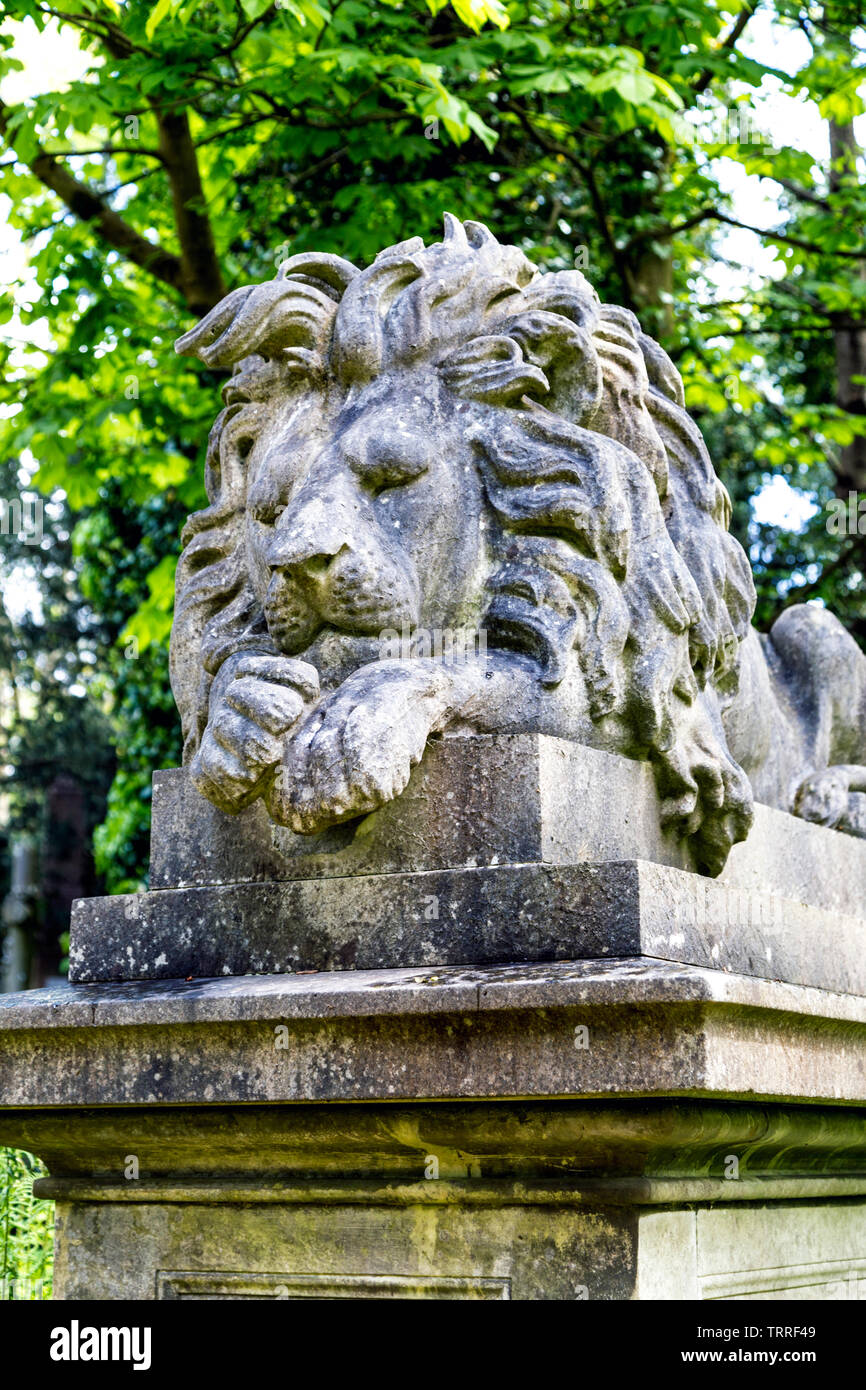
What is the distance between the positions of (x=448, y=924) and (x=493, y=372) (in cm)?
135

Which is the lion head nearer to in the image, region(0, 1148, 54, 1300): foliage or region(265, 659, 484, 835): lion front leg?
region(265, 659, 484, 835): lion front leg

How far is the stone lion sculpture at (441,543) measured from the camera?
349cm

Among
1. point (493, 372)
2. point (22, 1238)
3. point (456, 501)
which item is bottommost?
point (22, 1238)

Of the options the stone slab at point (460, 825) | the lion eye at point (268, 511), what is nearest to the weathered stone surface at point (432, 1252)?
the stone slab at point (460, 825)

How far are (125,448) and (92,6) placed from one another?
10.5 ft

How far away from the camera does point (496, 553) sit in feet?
12.4

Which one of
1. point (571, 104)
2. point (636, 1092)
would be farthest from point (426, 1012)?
point (571, 104)

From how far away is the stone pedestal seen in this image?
2.97 metres

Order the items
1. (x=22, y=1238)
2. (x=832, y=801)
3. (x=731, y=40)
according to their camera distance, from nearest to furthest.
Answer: (x=832, y=801) → (x=22, y=1238) → (x=731, y=40)

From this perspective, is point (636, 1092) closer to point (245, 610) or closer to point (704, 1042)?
point (704, 1042)

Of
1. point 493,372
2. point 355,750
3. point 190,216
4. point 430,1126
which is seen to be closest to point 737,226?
point 190,216

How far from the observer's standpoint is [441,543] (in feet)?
12.4

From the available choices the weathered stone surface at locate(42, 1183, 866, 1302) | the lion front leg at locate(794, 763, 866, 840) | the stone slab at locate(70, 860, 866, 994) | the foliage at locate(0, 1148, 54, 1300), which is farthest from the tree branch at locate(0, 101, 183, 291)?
the weathered stone surface at locate(42, 1183, 866, 1302)

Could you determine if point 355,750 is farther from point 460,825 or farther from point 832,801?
Result: point 832,801
